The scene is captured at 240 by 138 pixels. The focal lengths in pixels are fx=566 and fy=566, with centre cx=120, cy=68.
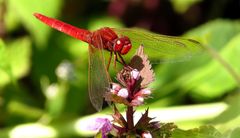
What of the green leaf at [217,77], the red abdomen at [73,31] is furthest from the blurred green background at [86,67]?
the red abdomen at [73,31]

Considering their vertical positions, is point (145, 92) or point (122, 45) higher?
point (122, 45)

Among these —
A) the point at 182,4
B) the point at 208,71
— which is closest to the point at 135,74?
the point at 208,71

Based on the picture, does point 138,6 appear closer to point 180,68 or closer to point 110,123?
point 180,68

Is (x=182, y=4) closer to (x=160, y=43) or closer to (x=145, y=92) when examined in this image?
(x=160, y=43)

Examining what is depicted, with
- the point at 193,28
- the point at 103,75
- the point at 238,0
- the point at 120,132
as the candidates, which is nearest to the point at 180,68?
the point at 193,28

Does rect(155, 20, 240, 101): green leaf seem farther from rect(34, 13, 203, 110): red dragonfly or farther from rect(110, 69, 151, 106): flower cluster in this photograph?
rect(110, 69, 151, 106): flower cluster
